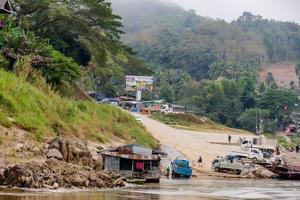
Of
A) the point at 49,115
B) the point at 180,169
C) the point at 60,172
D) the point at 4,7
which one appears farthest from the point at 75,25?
the point at 60,172

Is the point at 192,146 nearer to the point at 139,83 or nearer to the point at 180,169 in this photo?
the point at 180,169

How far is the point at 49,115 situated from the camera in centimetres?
3922

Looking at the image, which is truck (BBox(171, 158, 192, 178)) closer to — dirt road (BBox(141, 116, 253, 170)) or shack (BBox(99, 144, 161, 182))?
shack (BBox(99, 144, 161, 182))

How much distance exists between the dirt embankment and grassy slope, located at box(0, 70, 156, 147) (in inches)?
157

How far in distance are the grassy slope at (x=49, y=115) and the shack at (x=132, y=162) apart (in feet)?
13.2

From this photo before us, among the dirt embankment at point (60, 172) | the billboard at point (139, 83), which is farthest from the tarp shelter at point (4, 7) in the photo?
the billboard at point (139, 83)

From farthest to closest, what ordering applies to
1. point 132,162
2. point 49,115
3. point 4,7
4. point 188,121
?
1. point 188,121
2. point 4,7
3. point 49,115
4. point 132,162

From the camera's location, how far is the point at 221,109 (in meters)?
140

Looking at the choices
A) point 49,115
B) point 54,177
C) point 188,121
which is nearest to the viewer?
point 54,177

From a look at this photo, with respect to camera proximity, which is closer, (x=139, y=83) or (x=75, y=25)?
(x=75, y=25)

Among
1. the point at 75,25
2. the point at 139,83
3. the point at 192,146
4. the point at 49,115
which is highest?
the point at 75,25

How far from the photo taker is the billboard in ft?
342

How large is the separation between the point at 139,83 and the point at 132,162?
2813 inches

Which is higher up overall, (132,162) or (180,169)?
(132,162)
